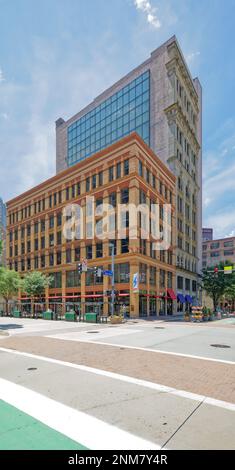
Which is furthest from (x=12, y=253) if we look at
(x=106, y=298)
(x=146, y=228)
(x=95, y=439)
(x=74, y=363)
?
(x=95, y=439)

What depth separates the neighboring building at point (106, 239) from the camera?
41.2 metres

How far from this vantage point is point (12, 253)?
216 ft

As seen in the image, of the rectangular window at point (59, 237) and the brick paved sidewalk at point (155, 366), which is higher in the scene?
the rectangular window at point (59, 237)

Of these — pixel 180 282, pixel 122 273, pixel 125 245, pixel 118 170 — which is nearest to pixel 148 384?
pixel 122 273

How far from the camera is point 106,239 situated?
43656 mm

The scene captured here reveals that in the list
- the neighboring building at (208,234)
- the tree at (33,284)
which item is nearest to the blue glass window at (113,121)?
the tree at (33,284)

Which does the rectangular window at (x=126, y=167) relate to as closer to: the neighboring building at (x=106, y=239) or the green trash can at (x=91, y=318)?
the neighboring building at (x=106, y=239)

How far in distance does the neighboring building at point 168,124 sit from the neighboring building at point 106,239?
21.6 ft

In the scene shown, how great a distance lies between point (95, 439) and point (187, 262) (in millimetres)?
58477

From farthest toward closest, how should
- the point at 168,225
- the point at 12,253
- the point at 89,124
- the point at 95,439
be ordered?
1. the point at 89,124
2. the point at 12,253
3. the point at 168,225
4. the point at 95,439

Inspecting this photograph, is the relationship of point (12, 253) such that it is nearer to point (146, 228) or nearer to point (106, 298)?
point (106, 298)

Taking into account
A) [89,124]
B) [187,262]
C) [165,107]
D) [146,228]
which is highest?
[89,124]

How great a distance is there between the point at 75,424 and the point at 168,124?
5745 cm

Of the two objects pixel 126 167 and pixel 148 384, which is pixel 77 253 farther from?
pixel 148 384
